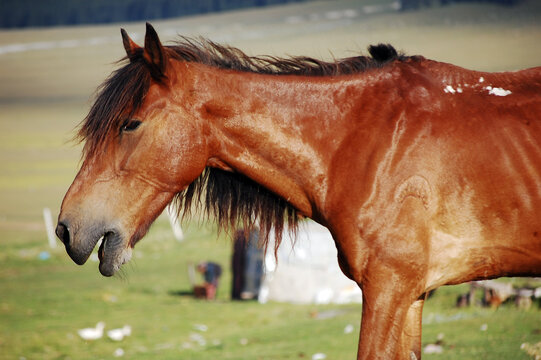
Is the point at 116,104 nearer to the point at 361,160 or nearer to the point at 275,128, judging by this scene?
the point at 275,128

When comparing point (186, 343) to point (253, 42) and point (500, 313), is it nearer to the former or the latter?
point (500, 313)

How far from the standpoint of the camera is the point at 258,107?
4.53 meters

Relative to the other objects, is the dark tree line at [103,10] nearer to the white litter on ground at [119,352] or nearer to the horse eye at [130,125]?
the white litter on ground at [119,352]

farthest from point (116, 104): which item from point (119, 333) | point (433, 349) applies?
point (119, 333)

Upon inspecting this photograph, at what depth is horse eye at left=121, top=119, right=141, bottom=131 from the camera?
4312 millimetres

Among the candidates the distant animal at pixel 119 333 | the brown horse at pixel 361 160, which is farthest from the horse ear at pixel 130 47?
the distant animal at pixel 119 333

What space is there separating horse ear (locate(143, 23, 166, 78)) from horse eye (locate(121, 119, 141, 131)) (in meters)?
0.30

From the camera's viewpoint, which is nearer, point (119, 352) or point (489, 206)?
point (489, 206)

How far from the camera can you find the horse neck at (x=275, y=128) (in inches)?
176

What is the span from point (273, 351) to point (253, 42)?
88.1m

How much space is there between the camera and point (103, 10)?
416 ft

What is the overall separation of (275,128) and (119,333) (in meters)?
8.03

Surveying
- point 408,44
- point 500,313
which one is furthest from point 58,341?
point 408,44

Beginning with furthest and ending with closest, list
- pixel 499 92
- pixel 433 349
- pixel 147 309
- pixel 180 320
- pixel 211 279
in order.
Result: pixel 211 279 < pixel 147 309 < pixel 180 320 < pixel 433 349 < pixel 499 92
